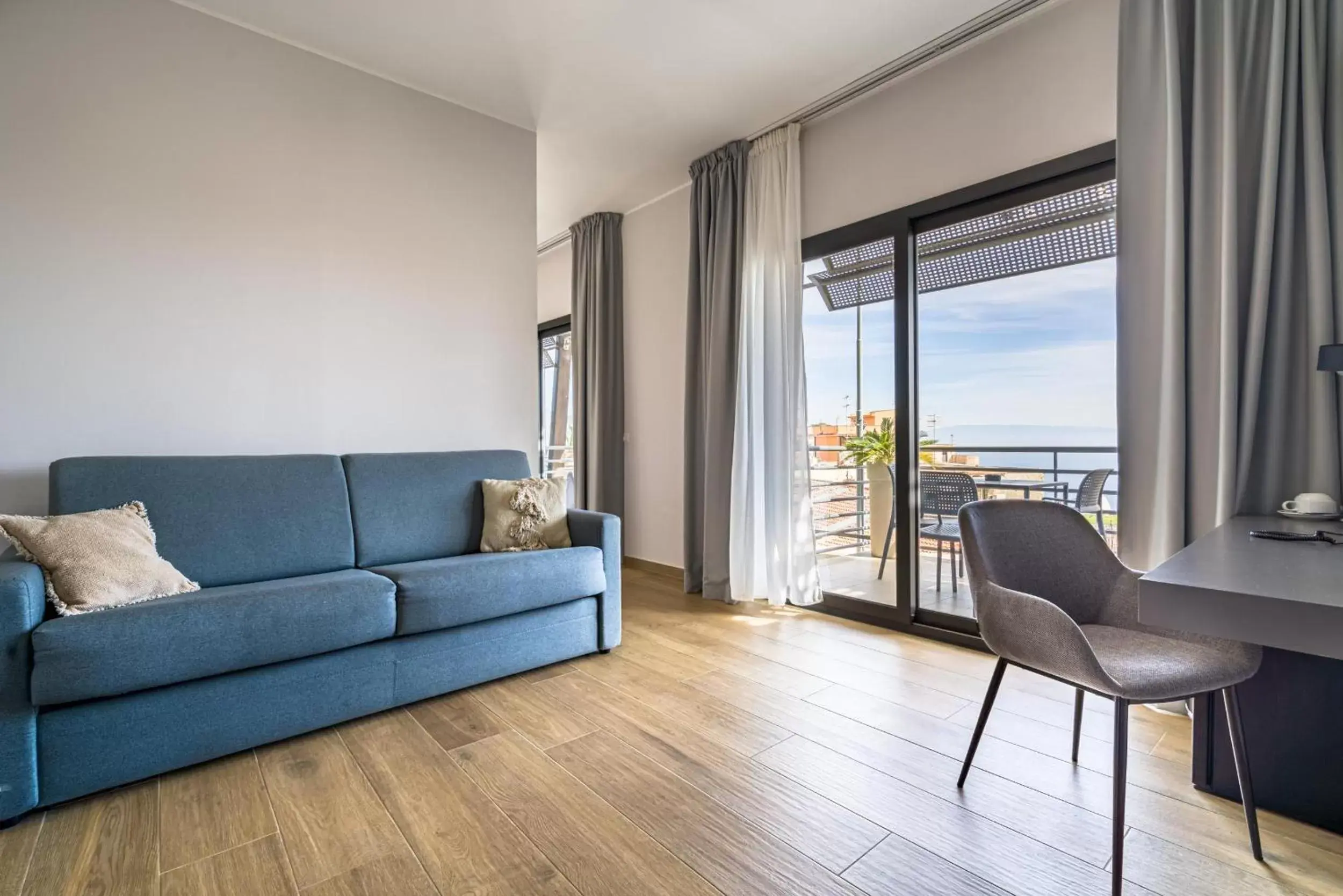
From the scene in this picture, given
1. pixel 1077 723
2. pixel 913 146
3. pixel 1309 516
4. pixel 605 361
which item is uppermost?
pixel 913 146

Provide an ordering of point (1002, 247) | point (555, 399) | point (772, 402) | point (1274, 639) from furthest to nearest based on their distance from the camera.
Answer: point (555, 399), point (772, 402), point (1002, 247), point (1274, 639)

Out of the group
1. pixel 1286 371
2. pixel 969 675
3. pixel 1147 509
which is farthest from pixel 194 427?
pixel 1286 371

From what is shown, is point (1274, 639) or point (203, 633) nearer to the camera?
point (1274, 639)

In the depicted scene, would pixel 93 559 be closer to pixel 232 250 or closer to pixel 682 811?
pixel 232 250

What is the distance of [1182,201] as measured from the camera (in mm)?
2143

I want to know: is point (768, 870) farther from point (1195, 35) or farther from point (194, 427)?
point (1195, 35)

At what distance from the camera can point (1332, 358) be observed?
1.69 meters

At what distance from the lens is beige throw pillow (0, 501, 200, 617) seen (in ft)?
5.96

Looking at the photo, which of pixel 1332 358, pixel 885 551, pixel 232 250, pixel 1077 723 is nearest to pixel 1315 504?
pixel 1332 358

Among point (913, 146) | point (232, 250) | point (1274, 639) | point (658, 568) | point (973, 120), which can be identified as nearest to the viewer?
point (1274, 639)

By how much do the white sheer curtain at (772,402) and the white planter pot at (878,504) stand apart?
61 cm

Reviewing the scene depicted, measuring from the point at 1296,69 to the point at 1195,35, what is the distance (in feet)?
1.16

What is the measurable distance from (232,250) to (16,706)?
1.94m

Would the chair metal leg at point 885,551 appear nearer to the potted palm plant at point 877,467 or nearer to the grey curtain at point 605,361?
the potted palm plant at point 877,467
